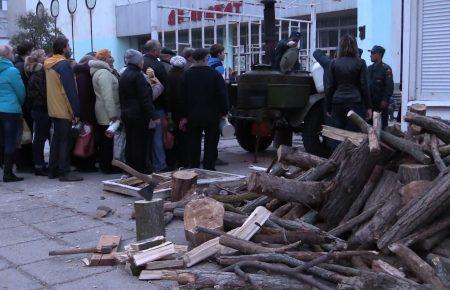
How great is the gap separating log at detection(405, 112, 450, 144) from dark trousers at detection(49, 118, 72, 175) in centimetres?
471

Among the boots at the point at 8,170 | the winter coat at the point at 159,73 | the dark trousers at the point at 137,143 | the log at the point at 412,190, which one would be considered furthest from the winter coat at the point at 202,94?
the log at the point at 412,190

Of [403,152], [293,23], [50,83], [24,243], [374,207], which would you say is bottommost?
[24,243]

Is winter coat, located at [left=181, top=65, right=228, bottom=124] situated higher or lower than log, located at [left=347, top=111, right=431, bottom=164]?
higher

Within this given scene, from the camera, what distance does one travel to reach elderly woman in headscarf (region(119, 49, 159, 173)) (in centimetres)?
768

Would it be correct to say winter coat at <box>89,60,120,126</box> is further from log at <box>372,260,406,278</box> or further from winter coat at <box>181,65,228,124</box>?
log at <box>372,260,406,278</box>

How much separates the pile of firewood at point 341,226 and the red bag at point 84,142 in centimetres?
327

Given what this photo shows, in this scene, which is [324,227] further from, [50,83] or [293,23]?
[293,23]

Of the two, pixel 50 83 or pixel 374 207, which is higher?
pixel 50 83

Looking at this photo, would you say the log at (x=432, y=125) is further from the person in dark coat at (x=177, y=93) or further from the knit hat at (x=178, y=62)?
the knit hat at (x=178, y=62)

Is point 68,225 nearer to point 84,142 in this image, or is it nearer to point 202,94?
point 84,142

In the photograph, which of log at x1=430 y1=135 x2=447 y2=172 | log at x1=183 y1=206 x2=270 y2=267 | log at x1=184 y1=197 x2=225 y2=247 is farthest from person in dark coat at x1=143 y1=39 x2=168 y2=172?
log at x1=430 y1=135 x2=447 y2=172

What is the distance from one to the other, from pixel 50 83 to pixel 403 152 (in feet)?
15.9

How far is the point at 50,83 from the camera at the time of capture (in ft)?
26.2

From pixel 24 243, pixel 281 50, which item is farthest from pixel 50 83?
pixel 281 50
